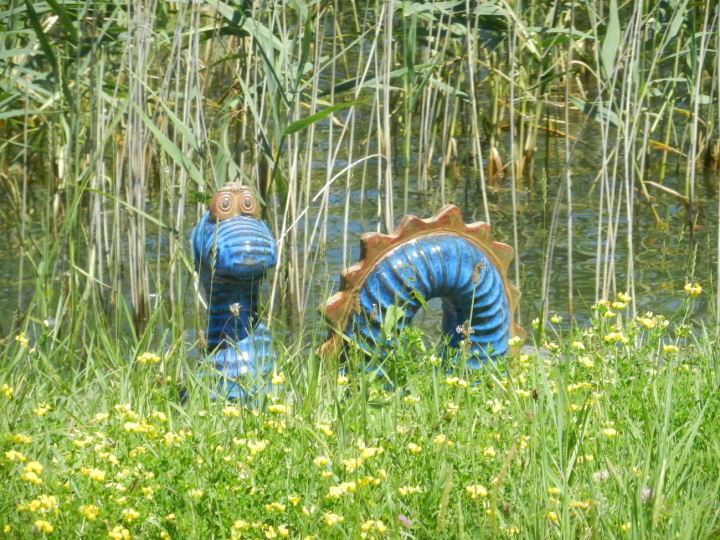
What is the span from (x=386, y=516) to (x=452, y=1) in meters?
2.19

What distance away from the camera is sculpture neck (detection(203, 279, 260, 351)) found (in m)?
2.68

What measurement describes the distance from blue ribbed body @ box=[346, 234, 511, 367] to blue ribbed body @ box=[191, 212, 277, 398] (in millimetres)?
258

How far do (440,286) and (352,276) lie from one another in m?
0.24

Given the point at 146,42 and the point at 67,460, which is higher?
the point at 146,42

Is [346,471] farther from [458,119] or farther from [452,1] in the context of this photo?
[458,119]

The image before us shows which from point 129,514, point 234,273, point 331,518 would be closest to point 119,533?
point 129,514

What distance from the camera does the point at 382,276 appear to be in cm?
271

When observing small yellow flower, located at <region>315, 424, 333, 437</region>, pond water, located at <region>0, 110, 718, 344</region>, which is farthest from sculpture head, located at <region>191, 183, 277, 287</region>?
pond water, located at <region>0, 110, 718, 344</region>

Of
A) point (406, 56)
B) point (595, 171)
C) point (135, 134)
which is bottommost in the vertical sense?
point (595, 171)

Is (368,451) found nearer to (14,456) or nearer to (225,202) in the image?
(14,456)

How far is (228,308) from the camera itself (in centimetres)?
Answer: 272

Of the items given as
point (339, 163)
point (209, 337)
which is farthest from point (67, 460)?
point (339, 163)

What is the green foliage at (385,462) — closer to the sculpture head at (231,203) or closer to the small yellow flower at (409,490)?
the small yellow flower at (409,490)

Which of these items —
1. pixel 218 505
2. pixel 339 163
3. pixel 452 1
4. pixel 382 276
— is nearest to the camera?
pixel 218 505
